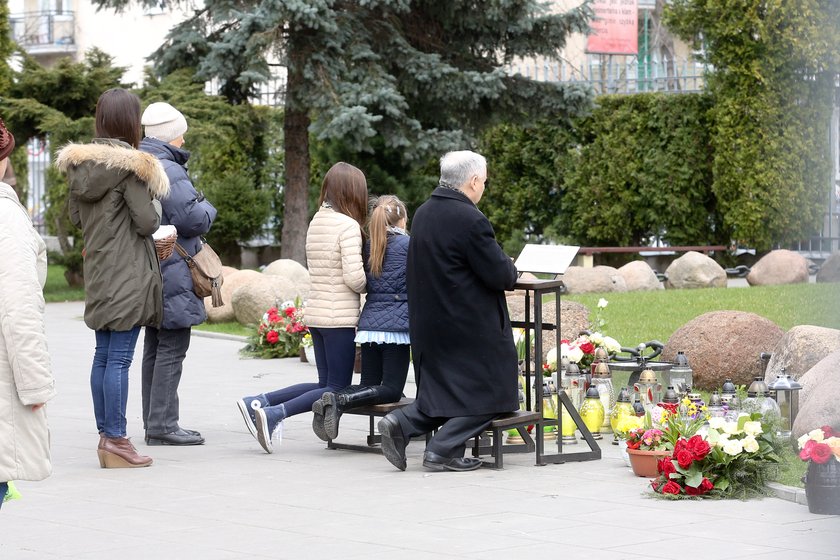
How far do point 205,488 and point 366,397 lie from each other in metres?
1.31

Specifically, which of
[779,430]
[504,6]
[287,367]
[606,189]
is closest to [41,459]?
[779,430]

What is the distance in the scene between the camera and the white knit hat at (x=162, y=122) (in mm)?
8336

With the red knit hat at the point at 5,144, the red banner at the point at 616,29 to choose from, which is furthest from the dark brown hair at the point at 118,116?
the red banner at the point at 616,29

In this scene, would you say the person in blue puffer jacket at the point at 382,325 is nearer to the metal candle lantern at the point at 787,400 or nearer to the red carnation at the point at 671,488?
the red carnation at the point at 671,488

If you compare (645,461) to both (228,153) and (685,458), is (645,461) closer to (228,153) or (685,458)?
(685,458)

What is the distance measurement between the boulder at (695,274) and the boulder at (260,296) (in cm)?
703

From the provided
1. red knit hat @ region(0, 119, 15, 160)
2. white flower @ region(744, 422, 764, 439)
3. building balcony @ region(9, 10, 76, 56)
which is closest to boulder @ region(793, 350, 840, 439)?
white flower @ region(744, 422, 764, 439)

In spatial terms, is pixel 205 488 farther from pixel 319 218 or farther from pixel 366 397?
pixel 319 218

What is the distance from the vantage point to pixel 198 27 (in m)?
21.2

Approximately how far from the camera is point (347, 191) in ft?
27.3

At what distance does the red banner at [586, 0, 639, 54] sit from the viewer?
26.9 m

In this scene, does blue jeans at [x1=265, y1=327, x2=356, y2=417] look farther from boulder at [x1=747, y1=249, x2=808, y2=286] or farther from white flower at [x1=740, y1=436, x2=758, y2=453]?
boulder at [x1=747, y1=249, x2=808, y2=286]

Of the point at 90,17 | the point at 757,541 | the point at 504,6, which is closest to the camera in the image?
the point at 757,541

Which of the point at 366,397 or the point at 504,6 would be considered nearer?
the point at 366,397
